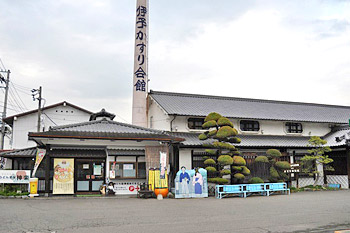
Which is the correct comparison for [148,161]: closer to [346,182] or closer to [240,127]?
[240,127]

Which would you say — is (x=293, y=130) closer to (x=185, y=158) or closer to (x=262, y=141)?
(x=262, y=141)

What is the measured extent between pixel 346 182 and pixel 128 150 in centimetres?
1413

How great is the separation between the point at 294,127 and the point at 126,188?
13616 millimetres

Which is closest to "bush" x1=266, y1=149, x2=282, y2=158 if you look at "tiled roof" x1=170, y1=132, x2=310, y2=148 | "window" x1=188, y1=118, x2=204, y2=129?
"tiled roof" x1=170, y1=132, x2=310, y2=148

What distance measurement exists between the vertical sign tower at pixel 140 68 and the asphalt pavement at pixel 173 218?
12001 millimetres

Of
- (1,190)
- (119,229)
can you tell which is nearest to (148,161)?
(1,190)

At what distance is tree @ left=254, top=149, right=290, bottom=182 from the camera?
18.7m

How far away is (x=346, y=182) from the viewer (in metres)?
20.7

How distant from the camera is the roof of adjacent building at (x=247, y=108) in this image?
2195cm

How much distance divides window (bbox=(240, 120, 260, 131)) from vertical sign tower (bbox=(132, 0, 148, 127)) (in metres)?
7.16

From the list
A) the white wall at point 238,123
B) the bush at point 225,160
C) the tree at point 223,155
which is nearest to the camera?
the bush at point 225,160

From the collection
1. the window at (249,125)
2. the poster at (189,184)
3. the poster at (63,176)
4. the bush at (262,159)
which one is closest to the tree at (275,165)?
the bush at (262,159)

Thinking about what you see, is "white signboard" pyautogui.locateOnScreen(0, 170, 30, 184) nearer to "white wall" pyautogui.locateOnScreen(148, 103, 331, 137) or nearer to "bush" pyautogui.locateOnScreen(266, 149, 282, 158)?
"white wall" pyautogui.locateOnScreen(148, 103, 331, 137)

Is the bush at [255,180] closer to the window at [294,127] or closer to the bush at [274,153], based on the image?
the bush at [274,153]
